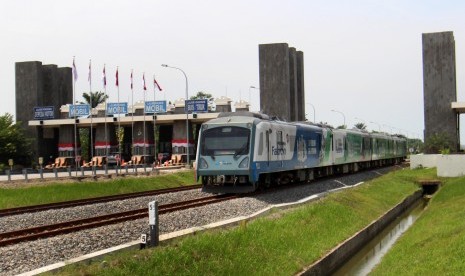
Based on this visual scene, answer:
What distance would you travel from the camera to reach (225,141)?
2538cm

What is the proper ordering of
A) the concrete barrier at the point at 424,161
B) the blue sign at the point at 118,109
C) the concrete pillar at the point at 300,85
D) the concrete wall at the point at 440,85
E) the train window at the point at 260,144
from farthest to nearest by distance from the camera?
the concrete pillar at the point at 300,85
the concrete wall at the point at 440,85
the blue sign at the point at 118,109
the concrete barrier at the point at 424,161
the train window at the point at 260,144

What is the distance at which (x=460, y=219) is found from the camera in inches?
721

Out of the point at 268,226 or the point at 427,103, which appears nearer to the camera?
the point at 268,226

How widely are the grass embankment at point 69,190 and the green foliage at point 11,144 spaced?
115 feet

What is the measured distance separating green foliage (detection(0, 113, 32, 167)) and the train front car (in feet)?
154

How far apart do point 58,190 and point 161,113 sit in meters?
51.4

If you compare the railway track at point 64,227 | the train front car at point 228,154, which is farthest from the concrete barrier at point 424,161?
the railway track at point 64,227

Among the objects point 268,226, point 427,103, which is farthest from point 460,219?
point 427,103

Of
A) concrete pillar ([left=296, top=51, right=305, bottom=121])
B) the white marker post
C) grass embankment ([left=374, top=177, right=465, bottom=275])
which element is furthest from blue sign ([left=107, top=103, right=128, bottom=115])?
the white marker post

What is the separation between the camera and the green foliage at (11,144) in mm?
66875

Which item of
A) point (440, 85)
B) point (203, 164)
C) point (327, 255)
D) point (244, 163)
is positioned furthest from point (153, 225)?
point (440, 85)

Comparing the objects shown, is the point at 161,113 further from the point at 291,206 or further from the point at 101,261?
the point at 101,261

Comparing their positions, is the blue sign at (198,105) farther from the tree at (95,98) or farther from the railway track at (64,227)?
the railway track at (64,227)

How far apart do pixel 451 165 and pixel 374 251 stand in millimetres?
28307
